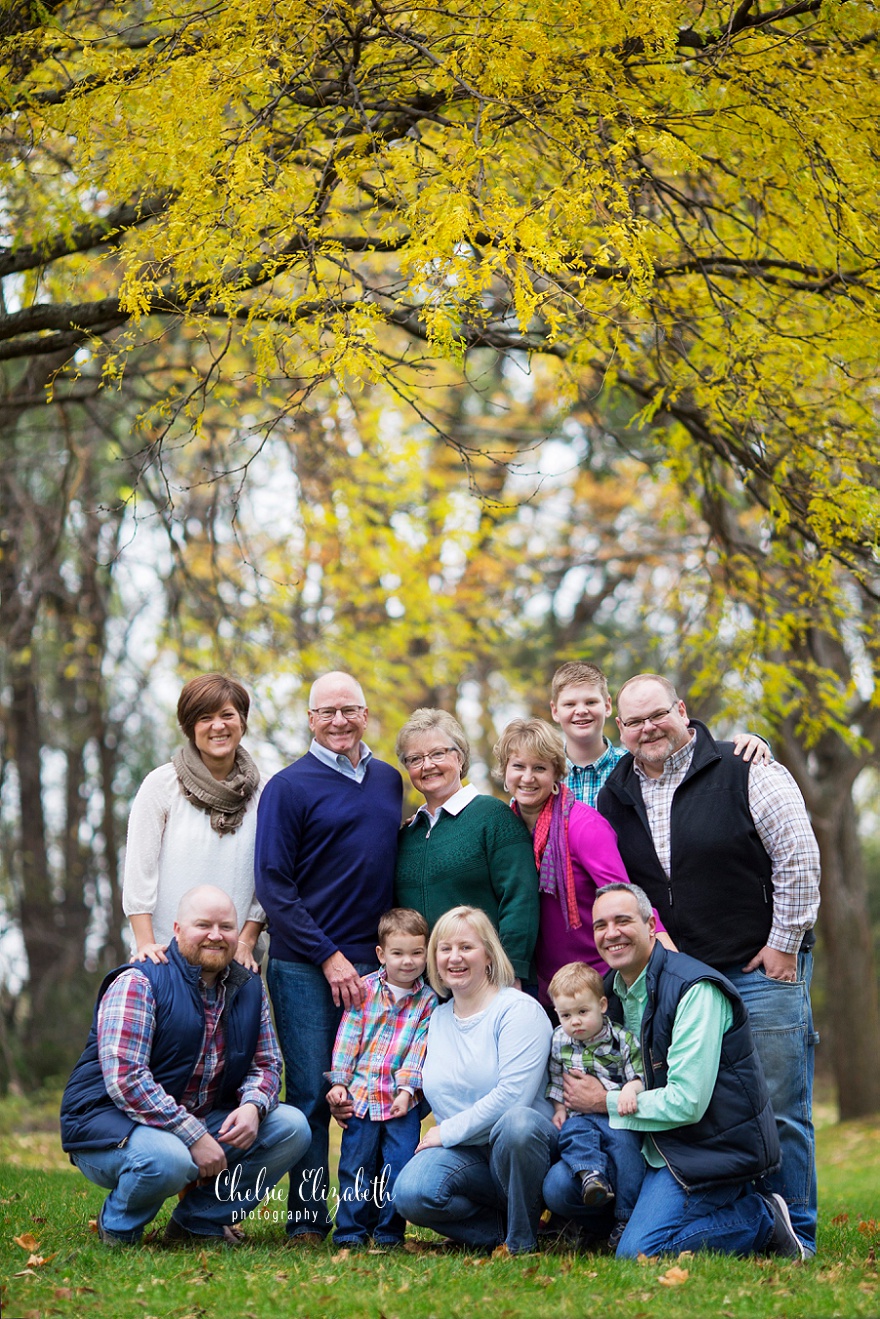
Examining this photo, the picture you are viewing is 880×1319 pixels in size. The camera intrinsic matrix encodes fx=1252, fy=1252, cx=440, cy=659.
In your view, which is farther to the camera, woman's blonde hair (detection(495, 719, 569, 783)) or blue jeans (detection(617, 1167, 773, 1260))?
woman's blonde hair (detection(495, 719, 569, 783))

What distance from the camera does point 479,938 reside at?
478 centimetres

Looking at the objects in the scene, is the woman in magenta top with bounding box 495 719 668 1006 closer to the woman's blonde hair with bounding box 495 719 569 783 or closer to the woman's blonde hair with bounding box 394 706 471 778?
the woman's blonde hair with bounding box 495 719 569 783

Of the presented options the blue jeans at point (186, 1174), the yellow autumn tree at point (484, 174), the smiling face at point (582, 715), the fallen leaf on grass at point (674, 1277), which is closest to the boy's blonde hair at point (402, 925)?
the blue jeans at point (186, 1174)

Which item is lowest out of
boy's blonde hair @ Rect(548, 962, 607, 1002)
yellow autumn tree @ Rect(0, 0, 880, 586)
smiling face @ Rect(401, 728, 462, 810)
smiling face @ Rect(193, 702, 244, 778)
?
boy's blonde hair @ Rect(548, 962, 607, 1002)

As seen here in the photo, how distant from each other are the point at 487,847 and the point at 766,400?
285 centimetres

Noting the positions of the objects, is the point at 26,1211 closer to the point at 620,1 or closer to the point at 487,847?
the point at 487,847

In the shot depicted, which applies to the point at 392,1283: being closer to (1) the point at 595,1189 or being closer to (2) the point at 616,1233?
(1) the point at 595,1189

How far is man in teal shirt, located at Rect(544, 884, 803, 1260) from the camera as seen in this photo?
4.47 m

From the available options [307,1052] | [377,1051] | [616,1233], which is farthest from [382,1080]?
[616,1233]

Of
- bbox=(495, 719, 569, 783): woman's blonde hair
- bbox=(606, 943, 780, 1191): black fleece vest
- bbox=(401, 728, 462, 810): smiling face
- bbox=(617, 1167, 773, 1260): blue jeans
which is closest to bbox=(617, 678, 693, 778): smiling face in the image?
bbox=(495, 719, 569, 783): woman's blonde hair

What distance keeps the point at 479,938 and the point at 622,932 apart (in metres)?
0.56

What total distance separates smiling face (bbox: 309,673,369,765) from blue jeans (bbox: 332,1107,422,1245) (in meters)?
1.47

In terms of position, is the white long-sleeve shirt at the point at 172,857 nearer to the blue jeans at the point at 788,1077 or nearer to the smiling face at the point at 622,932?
the smiling face at the point at 622,932

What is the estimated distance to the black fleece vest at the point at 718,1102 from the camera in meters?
4.48
